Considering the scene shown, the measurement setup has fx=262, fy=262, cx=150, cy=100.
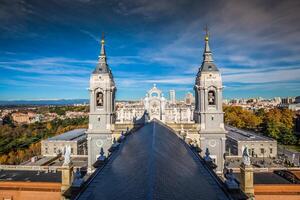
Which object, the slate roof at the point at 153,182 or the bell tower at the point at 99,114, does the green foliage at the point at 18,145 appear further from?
the slate roof at the point at 153,182

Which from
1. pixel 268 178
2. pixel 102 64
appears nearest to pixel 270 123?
pixel 268 178

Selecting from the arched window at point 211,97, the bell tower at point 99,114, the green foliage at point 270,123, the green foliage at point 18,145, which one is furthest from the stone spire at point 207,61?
the green foliage at point 270,123

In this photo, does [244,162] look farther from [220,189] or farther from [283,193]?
[220,189]

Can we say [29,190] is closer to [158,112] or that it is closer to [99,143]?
[99,143]

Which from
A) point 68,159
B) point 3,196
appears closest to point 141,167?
point 68,159

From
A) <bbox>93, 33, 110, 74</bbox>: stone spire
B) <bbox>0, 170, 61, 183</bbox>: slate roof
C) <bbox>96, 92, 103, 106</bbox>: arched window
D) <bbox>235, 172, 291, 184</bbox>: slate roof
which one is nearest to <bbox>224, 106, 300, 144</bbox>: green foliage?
<bbox>235, 172, 291, 184</bbox>: slate roof

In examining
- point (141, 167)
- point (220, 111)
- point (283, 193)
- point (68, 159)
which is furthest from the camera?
point (220, 111)

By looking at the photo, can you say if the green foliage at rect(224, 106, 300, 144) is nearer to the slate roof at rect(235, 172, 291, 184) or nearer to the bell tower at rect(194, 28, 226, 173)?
the bell tower at rect(194, 28, 226, 173)
